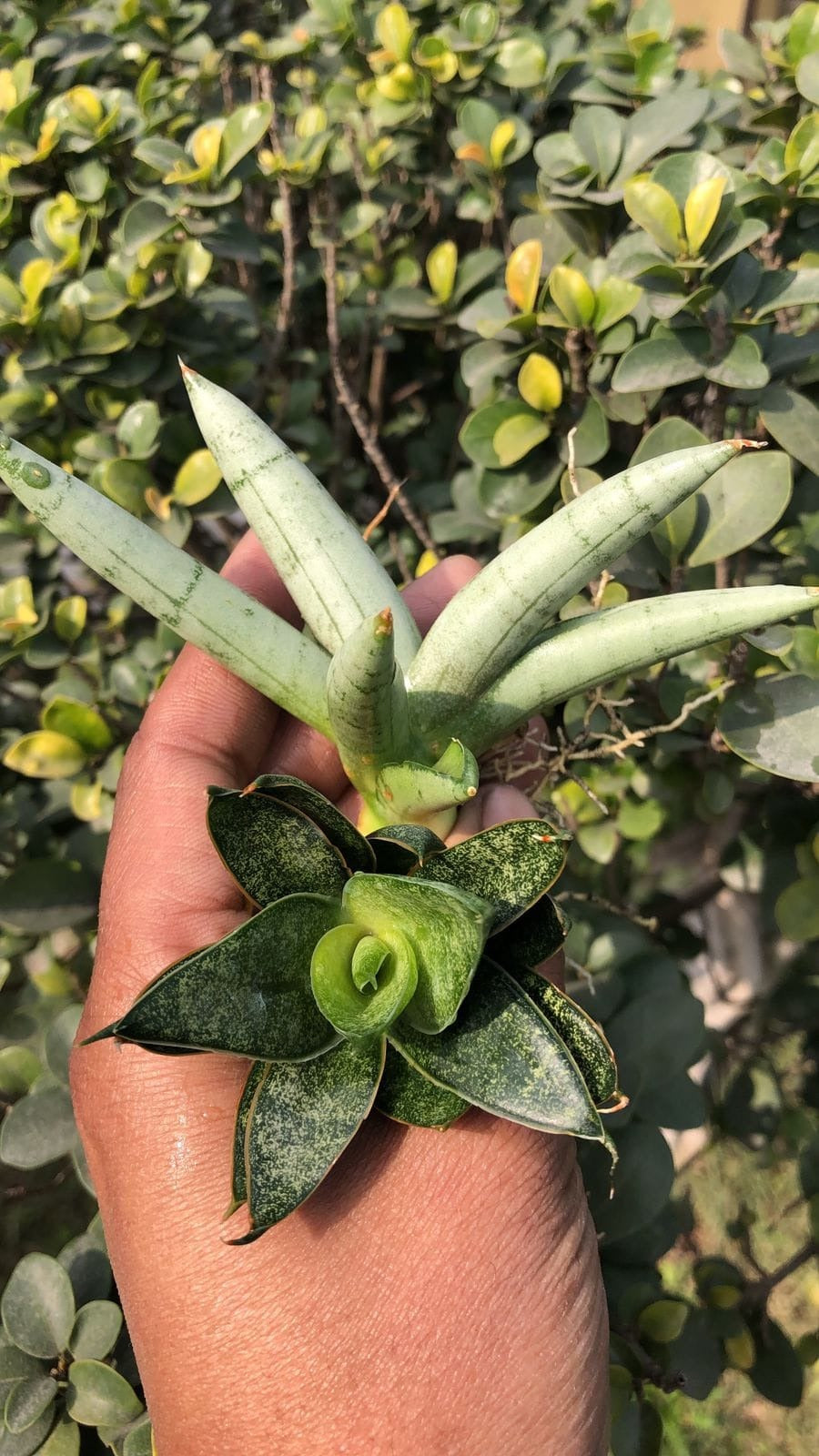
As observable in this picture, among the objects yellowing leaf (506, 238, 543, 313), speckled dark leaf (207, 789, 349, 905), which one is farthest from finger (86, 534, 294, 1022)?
yellowing leaf (506, 238, 543, 313)

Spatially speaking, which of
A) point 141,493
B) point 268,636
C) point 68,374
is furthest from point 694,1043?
point 68,374

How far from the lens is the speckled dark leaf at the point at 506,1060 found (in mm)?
737

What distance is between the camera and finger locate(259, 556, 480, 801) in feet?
4.01

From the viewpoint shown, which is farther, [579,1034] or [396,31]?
[396,31]

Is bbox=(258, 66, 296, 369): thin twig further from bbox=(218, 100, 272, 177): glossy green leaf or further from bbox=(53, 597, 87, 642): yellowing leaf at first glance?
bbox=(53, 597, 87, 642): yellowing leaf

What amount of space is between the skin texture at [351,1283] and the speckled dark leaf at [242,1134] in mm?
84

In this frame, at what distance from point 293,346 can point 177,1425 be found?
193 centimetres

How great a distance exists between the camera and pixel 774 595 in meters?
0.83

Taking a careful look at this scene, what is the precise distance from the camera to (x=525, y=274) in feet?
4.26

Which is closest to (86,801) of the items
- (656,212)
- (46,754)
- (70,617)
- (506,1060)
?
(46,754)

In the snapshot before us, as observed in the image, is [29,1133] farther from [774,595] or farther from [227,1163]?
[774,595]

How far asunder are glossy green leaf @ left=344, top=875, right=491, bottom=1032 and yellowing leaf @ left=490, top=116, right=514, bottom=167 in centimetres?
138

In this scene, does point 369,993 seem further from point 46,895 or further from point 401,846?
point 46,895

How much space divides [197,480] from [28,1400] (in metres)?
1.28
